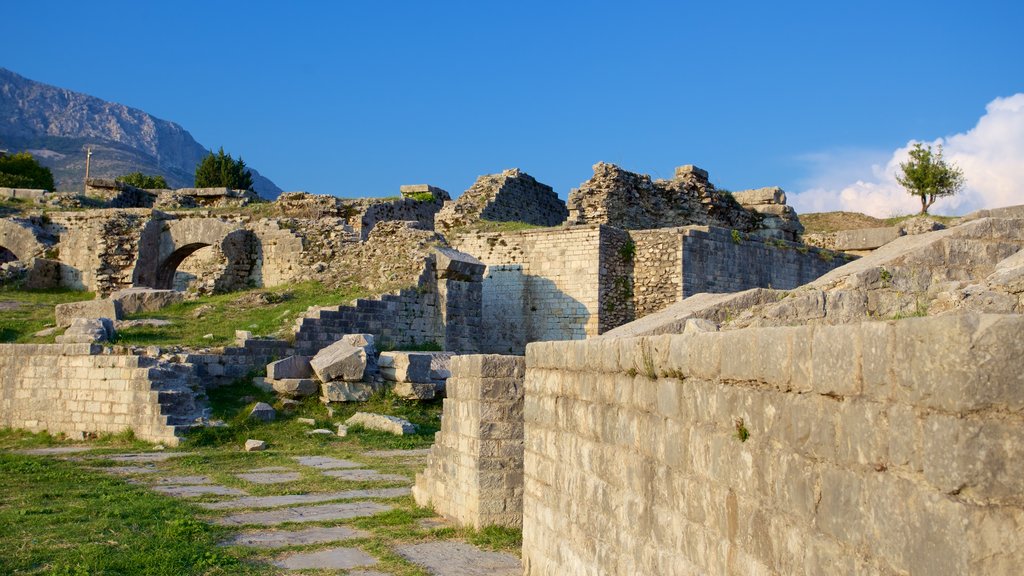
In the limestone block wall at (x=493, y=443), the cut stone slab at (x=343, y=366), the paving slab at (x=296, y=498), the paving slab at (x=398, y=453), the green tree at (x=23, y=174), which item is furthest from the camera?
the green tree at (x=23, y=174)

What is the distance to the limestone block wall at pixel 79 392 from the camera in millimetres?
13703

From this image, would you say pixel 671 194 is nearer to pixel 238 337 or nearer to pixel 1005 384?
pixel 238 337

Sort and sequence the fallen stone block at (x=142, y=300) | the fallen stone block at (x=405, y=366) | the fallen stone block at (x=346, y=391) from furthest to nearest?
the fallen stone block at (x=142, y=300), the fallen stone block at (x=405, y=366), the fallen stone block at (x=346, y=391)

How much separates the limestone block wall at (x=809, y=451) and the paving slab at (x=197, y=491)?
5.55m

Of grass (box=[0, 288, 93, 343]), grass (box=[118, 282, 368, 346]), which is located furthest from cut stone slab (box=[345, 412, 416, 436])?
grass (box=[0, 288, 93, 343])

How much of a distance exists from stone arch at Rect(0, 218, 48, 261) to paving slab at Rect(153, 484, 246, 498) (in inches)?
834

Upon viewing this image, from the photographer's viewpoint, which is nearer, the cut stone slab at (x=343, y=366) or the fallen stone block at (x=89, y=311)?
the cut stone slab at (x=343, y=366)

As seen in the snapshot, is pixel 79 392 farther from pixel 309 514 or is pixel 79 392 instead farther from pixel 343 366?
pixel 309 514

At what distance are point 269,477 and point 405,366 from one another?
5.07 m

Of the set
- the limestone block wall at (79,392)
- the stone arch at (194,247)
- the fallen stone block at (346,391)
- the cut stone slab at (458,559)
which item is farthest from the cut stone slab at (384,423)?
the stone arch at (194,247)

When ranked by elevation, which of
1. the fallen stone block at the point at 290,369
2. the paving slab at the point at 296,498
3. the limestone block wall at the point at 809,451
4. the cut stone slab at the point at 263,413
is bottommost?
the paving slab at the point at 296,498

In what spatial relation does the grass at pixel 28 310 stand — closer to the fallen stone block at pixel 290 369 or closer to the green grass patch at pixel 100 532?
the fallen stone block at pixel 290 369

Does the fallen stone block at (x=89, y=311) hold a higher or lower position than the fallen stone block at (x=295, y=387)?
higher

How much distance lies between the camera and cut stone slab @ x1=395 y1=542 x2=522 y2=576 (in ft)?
20.6
